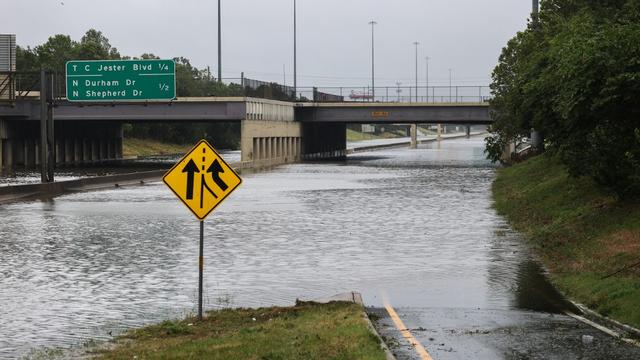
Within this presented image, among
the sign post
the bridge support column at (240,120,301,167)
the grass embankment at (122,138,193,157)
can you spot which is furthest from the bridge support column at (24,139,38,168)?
the sign post

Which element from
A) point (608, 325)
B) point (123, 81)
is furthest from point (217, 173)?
point (123, 81)

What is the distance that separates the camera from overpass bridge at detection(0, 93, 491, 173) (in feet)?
267

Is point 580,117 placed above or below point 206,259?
above

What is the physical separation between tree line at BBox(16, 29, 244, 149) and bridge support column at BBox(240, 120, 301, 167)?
29155 millimetres

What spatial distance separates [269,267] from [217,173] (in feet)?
24.3

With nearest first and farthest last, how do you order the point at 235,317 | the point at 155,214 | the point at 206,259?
1. the point at 235,317
2. the point at 206,259
3. the point at 155,214

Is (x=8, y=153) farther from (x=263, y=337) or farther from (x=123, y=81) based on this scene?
(x=263, y=337)

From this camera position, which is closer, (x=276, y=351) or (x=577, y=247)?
(x=276, y=351)

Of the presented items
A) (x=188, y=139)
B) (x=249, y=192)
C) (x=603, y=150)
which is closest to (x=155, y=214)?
(x=249, y=192)

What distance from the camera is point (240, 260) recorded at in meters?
23.5

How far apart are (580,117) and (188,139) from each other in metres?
115

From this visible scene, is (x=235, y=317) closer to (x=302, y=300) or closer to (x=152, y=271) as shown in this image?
(x=302, y=300)

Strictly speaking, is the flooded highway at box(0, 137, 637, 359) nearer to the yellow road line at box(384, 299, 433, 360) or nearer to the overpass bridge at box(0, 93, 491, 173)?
the yellow road line at box(384, 299, 433, 360)

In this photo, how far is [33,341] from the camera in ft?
45.3
